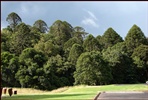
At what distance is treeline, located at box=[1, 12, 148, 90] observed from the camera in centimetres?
4750

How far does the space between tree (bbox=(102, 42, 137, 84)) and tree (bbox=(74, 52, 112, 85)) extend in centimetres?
395

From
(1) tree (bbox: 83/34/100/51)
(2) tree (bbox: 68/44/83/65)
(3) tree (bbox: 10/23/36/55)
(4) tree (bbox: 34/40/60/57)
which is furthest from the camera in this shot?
(3) tree (bbox: 10/23/36/55)

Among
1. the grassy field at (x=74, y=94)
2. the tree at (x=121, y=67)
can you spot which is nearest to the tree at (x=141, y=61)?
the tree at (x=121, y=67)

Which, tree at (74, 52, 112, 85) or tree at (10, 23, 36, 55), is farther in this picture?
tree at (10, 23, 36, 55)

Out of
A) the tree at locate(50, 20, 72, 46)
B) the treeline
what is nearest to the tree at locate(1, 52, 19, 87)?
the treeline

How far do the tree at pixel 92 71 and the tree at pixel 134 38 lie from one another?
13088 mm

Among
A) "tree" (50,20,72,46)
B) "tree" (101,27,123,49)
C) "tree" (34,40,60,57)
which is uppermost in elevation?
"tree" (50,20,72,46)

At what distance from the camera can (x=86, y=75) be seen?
4862cm

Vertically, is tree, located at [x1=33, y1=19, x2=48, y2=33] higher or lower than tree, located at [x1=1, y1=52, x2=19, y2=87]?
higher

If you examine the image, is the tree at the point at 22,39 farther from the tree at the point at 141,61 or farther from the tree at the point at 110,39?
the tree at the point at 141,61

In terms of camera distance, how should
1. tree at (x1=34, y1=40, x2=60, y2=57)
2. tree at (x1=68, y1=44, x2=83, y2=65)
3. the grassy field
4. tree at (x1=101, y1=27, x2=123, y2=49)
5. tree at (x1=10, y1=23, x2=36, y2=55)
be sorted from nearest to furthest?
the grassy field → tree at (x1=68, y1=44, x2=83, y2=65) → tree at (x1=34, y1=40, x2=60, y2=57) → tree at (x1=10, y1=23, x2=36, y2=55) → tree at (x1=101, y1=27, x2=123, y2=49)

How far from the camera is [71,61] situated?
56219 mm

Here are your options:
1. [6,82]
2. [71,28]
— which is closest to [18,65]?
[6,82]

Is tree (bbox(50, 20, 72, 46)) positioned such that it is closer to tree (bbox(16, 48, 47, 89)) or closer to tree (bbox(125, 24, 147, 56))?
tree (bbox(125, 24, 147, 56))
